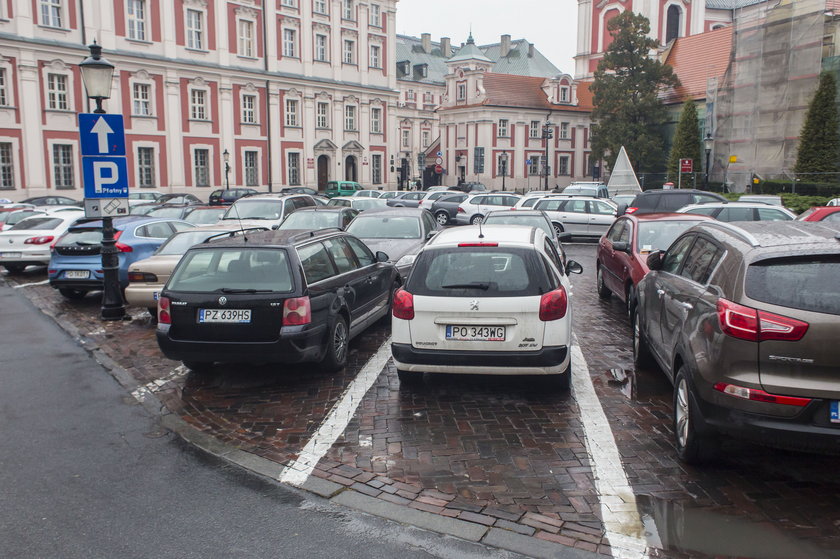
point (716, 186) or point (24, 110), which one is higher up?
point (24, 110)

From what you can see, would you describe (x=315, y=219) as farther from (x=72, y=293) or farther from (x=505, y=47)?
(x=505, y=47)

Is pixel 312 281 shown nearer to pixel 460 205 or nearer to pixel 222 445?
pixel 222 445

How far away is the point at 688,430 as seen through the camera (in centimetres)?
519

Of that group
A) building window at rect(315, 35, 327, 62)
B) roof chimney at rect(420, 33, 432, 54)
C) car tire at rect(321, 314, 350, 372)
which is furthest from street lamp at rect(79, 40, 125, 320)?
roof chimney at rect(420, 33, 432, 54)

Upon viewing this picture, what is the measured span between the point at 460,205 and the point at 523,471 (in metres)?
26.6

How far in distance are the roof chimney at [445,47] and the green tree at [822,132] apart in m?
75.0

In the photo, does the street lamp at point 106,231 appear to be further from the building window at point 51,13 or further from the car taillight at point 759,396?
the building window at point 51,13

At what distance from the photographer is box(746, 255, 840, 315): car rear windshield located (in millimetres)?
4383

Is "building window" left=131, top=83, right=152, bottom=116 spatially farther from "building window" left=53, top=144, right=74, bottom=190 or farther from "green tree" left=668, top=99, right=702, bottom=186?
"green tree" left=668, top=99, right=702, bottom=186

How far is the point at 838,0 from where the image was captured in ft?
146

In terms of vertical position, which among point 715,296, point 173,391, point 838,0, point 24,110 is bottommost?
point 173,391

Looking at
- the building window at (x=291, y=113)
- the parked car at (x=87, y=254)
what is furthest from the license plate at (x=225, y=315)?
the building window at (x=291, y=113)

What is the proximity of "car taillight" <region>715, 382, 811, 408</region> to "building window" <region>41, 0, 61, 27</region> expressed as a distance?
45.8 m

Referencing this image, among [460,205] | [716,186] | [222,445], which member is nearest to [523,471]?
[222,445]
